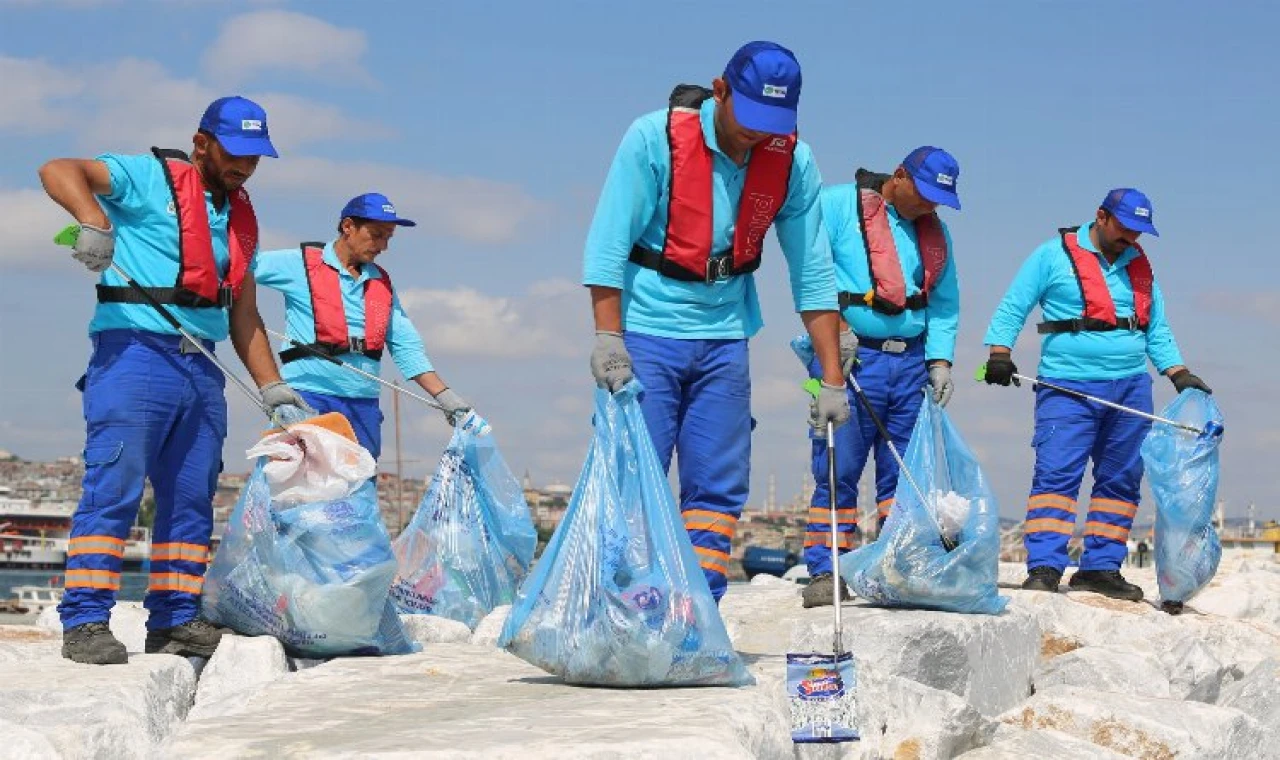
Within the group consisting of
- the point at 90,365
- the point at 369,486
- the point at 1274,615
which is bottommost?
the point at 1274,615

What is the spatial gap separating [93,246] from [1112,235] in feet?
16.0

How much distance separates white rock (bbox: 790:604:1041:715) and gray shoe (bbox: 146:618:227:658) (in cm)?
198

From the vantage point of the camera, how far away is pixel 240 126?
17.1ft

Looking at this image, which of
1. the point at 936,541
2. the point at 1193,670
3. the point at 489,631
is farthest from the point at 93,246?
the point at 1193,670

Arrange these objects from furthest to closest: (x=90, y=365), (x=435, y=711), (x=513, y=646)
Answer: (x=90, y=365), (x=513, y=646), (x=435, y=711)

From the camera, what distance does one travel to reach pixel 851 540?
7.21 metres

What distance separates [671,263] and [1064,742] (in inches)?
79.5

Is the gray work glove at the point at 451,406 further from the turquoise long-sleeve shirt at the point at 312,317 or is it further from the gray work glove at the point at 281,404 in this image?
the gray work glove at the point at 281,404

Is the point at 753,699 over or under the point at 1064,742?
over

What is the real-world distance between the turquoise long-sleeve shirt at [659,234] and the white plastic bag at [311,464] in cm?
113

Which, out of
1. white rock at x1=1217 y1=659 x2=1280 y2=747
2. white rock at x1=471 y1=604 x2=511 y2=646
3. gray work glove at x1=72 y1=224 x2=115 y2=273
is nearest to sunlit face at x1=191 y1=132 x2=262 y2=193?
gray work glove at x1=72 y1=224 x2=115 y2=273

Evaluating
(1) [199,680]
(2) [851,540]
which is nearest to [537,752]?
(1) [199,680]

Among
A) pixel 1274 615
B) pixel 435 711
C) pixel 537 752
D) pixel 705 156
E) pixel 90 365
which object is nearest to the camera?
pixel 537 752

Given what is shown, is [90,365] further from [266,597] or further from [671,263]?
[671,263]
